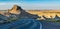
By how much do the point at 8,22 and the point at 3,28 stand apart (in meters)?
2.01

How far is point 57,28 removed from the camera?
52.7 feet

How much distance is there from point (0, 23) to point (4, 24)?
0.43 meters

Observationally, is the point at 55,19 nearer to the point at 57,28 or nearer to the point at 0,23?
the point at 57,28

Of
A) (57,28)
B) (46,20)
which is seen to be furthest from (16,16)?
(57,28)

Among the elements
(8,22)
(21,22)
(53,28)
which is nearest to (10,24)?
(8,22)

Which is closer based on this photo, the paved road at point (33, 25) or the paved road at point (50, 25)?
the paved road at point (33, 25)

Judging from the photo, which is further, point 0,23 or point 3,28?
point 0,23

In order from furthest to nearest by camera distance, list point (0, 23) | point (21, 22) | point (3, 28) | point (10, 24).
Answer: point (21, 22) < point (10, 24) < point (0, 23) < point (3, 28)

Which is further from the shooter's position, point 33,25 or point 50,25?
point 33,25

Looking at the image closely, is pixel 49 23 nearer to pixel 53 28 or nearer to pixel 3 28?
pixel 53 28

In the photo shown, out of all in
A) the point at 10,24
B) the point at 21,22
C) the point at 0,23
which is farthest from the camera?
the point at 21,22

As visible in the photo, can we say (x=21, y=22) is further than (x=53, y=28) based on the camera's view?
Yes

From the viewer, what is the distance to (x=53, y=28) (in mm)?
16234

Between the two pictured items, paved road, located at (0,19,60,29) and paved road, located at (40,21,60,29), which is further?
paved road, located at (40,21,60,29)
